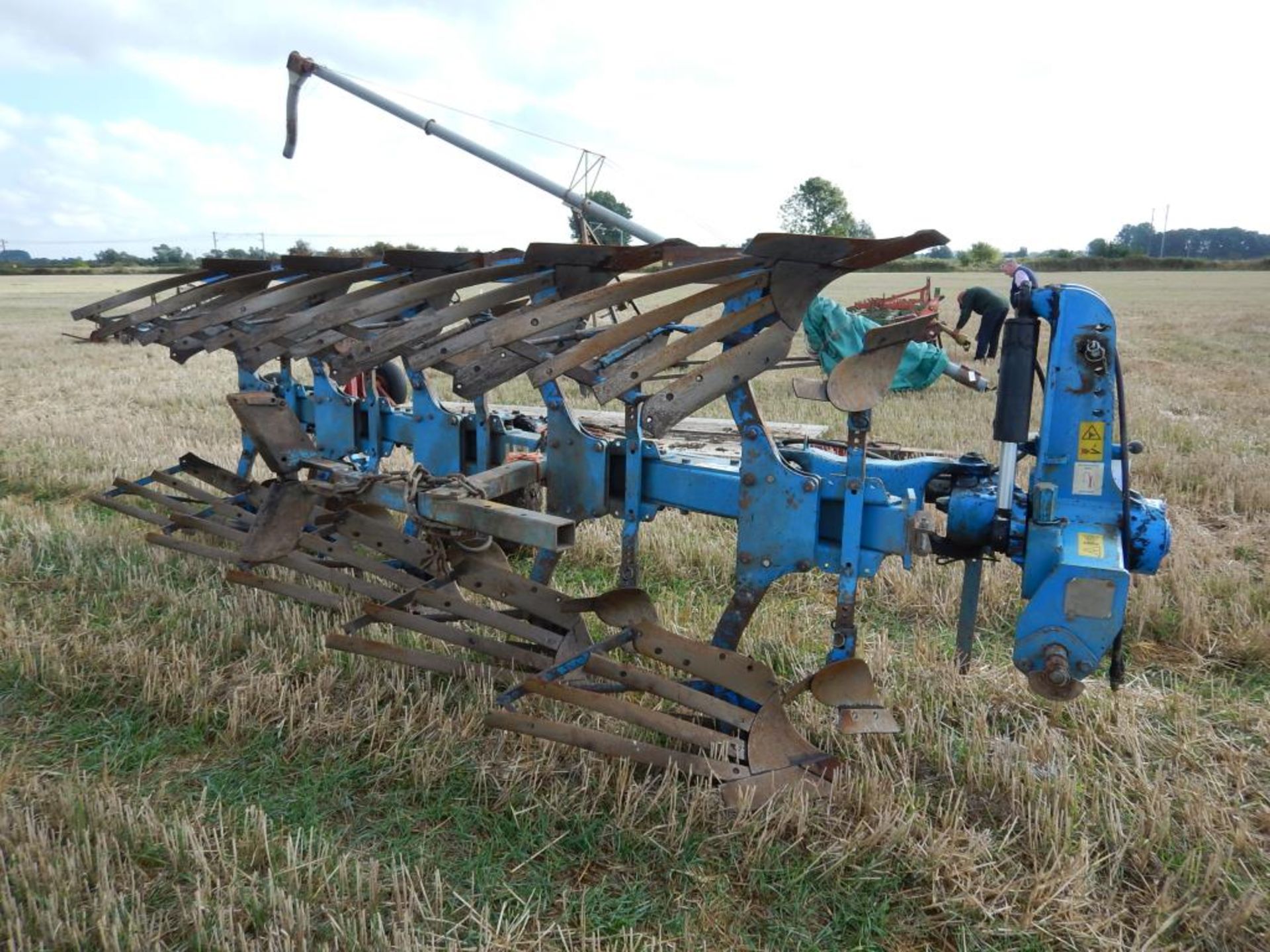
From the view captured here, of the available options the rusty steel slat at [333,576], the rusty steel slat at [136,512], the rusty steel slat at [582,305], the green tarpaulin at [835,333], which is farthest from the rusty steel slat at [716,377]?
the green tarpaulin at [835,333]

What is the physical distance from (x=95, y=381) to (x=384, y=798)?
10.7 m

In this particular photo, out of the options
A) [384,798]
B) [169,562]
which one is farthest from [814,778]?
[169,562]

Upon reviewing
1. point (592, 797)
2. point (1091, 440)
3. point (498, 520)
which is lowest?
point (592, 797)

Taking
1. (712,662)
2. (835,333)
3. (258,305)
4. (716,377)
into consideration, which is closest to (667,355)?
(716,377)

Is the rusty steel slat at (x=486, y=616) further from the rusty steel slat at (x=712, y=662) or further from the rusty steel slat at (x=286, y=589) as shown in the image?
the rusty steel slat at (x=286, y=589)

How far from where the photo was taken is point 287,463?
3600 millimetres

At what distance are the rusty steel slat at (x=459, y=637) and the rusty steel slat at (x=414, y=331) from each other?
92cm

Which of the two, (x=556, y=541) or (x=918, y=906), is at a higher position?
(x=556, y=541)

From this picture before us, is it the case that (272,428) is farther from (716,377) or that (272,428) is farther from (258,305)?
(716,377)

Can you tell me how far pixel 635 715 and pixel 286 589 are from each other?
2.07m

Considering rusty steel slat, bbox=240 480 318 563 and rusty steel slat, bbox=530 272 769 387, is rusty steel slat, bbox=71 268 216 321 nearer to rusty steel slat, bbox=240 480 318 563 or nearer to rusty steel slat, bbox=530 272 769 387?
rusty steel slat, bbox=240 480 318 563

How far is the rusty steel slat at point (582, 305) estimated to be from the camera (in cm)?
305

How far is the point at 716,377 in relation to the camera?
290cm

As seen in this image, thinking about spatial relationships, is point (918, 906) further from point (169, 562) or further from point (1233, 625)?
point (169, 562)
